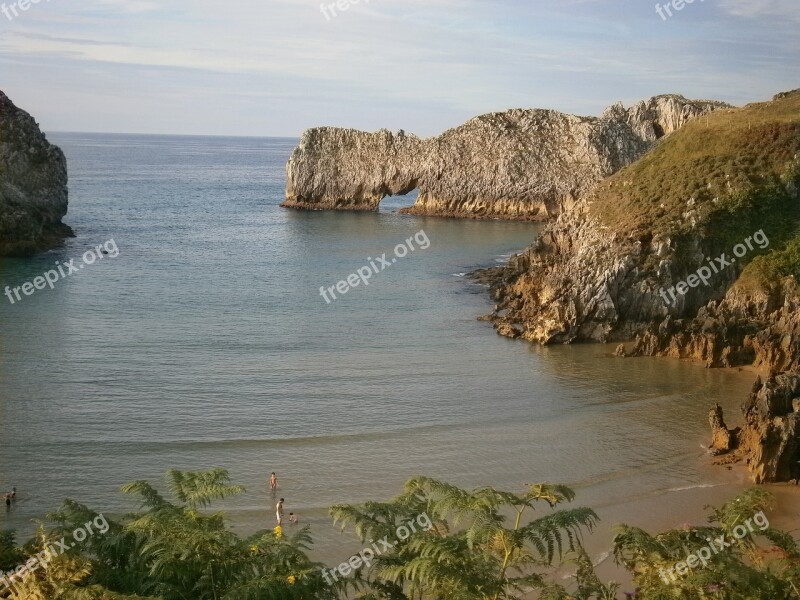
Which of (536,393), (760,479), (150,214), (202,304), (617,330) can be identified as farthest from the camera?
(150,214)

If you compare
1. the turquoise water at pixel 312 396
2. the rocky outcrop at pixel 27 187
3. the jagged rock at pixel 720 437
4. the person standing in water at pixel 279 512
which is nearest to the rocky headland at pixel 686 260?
the turquoise water at pixel 312 396

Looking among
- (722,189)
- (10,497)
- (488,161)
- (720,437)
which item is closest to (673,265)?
(722,189)

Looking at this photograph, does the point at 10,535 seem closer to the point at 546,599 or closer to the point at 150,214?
the point at 546,599

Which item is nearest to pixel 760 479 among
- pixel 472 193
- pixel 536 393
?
pixel 536 393

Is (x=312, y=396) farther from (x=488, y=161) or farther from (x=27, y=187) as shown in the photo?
(x=488, y=161)

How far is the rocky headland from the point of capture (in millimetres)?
39656

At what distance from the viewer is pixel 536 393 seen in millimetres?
35531

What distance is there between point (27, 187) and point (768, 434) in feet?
204

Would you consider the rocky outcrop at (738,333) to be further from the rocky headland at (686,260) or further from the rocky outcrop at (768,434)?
the rocky outcrop at (768,434)

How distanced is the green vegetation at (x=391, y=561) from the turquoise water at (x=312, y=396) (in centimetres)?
1064

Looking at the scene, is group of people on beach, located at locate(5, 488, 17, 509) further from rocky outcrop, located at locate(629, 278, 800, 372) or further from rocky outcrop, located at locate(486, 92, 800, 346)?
rocky outcrop, located at locate(629, 278, 800, 372)

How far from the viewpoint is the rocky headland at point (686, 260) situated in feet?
130

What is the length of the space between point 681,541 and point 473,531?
2.89m

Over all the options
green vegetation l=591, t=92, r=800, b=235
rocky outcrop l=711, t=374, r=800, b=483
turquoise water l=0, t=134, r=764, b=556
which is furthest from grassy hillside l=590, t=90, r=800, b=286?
rocky outcrop l=711, t=374, r=800, b=483
